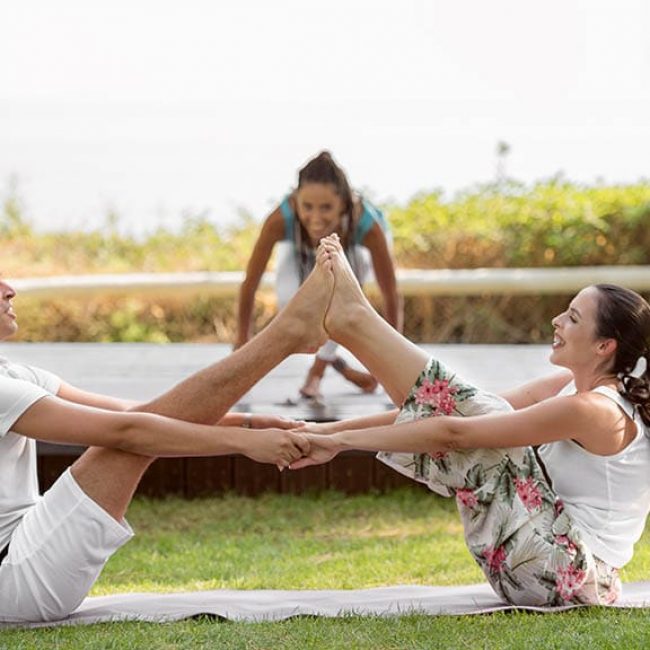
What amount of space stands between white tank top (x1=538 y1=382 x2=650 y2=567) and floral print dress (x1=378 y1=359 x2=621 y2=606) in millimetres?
53

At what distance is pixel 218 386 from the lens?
9.53ft

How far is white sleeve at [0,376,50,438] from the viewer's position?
9.07 ft

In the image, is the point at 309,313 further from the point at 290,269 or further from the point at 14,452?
the point at 290,269

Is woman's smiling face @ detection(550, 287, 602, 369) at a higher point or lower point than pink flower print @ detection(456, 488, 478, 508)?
higher

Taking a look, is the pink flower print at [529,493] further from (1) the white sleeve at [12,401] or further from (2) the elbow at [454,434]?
(1) the white sleeve at [12,401]

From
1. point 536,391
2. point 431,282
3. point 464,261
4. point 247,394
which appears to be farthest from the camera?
point 464,261

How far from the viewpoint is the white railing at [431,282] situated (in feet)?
25.0

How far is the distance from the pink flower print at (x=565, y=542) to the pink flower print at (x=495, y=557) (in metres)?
0.12

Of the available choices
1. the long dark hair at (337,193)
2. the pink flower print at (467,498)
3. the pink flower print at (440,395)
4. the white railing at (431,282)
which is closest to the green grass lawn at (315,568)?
the pink flower print at (467,498)

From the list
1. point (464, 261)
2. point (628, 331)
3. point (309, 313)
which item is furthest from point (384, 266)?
point (464, 261)

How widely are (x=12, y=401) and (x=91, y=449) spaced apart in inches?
8.1

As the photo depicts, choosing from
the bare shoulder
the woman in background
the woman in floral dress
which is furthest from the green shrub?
the bare shoulder

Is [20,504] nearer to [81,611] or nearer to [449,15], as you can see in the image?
[81,611]

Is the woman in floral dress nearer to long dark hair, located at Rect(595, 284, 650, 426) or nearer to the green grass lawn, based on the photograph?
long dark hair, located at Rect(595, 284, 650, 426)
